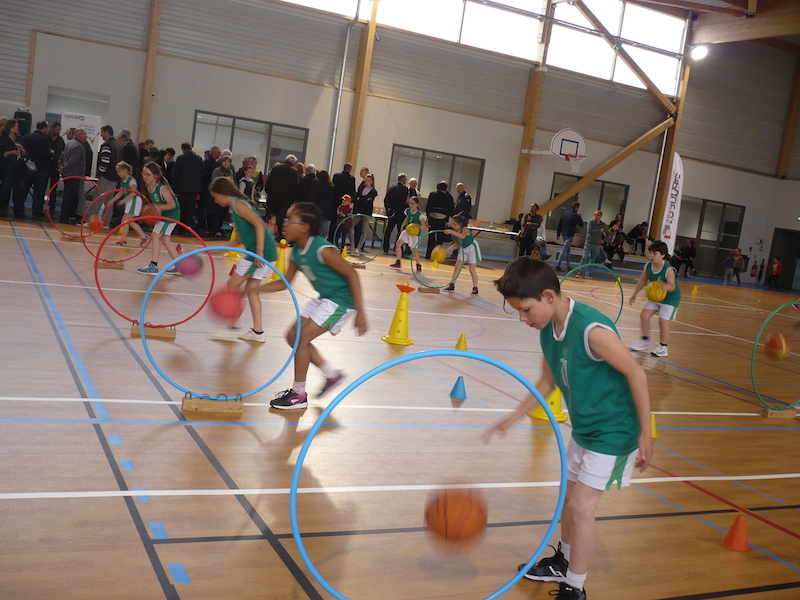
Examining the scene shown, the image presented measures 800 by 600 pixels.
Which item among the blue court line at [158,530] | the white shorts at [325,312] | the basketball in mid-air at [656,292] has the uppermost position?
the basketball in mid-air at [656,292]

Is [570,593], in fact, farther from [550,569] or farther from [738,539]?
[738,539]

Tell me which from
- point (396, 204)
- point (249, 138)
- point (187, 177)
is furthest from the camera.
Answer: point (249, 138)

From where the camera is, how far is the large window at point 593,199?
24391 millimetres

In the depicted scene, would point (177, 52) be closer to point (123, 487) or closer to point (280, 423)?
point (280, 423)

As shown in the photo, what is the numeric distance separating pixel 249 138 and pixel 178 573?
17787 mm

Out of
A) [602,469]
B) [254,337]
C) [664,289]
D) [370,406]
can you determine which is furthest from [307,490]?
[664,289]

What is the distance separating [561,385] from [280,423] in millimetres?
2562

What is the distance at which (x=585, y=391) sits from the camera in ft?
10.4

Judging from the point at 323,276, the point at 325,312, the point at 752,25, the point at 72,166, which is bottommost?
the point at 325,312

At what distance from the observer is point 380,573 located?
3365 mm

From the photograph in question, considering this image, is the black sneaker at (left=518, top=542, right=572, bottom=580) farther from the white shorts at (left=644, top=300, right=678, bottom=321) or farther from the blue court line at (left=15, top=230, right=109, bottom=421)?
the white shorts at (left=644, top=300, right=678, bottom=321)

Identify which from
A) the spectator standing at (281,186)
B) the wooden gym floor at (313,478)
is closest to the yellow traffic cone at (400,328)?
the wooden gym floor at (313,478)

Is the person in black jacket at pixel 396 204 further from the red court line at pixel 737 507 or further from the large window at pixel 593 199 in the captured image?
the red court line at pixel 737 507

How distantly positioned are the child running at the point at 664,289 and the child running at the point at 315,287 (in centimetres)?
506
